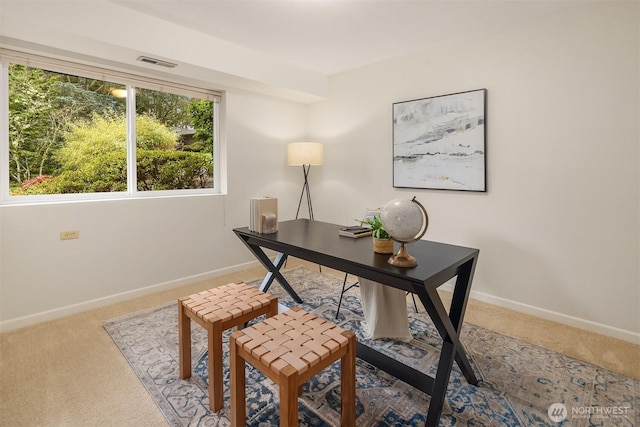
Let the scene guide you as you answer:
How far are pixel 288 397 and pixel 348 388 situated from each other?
35 centimetres

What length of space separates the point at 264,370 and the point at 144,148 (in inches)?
106

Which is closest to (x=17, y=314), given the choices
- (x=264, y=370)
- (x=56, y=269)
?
(x=56, y=269)

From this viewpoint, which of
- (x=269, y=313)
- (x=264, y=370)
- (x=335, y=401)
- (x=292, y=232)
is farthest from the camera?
(x=292, y=232)

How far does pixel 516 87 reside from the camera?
8.58 feet

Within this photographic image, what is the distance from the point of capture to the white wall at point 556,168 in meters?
2.22

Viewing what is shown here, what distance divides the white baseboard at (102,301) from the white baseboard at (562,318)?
264 centimetres

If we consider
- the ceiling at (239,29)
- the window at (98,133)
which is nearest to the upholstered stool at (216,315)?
the window at (98,133)

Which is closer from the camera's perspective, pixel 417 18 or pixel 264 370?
pixel 264 370

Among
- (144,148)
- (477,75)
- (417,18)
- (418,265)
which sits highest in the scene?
(417,18)

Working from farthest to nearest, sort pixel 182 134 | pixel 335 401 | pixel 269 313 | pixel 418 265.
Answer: pixel 182 134 → pixel 269 313 → pixel 335 401 → pixel 418 265

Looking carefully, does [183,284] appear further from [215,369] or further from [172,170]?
[215,369]

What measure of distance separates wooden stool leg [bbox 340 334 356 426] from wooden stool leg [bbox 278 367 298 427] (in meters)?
0.31

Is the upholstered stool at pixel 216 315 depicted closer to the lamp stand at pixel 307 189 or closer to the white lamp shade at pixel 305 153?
the white lamp shade at pixel 305 153

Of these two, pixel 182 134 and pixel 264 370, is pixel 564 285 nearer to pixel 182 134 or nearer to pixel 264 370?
pixel 264 370
